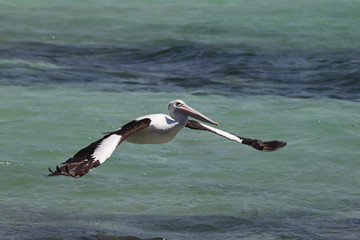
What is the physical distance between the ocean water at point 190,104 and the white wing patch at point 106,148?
1.52 m

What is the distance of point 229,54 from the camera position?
25.0 m

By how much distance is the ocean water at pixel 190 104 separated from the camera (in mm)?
11336

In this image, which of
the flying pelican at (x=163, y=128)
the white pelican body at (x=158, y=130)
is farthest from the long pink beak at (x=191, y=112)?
the white pelican body at (x=158, y=130)

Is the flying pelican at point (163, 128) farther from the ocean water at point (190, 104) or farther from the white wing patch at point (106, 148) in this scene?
the ocean water at point (190, 104)

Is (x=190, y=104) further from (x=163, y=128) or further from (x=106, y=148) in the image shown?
(x=106, y=148)

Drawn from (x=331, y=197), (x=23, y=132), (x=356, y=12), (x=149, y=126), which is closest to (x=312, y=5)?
(x=356, y=12)

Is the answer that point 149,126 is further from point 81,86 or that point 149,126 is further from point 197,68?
point 197,68

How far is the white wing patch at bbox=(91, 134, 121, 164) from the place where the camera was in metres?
8.79

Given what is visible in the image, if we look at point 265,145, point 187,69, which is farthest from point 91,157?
point 187,69

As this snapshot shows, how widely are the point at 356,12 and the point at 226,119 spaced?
1554 centimetres

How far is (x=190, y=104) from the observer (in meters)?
19.3

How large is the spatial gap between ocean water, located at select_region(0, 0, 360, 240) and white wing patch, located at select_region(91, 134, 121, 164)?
1519mm

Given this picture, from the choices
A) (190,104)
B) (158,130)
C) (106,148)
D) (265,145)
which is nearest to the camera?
(106,148)

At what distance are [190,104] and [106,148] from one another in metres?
10.4
